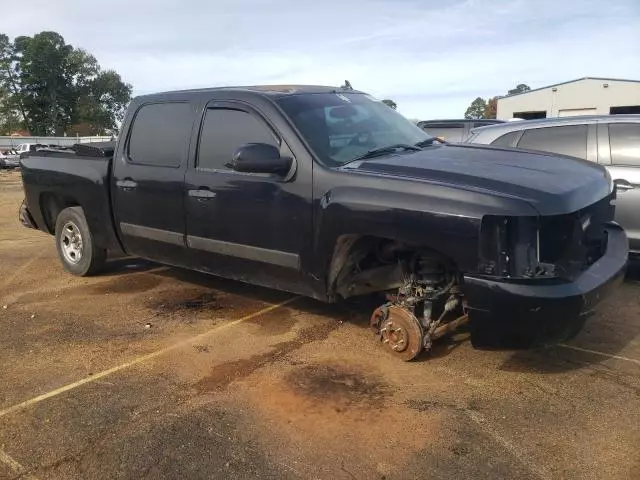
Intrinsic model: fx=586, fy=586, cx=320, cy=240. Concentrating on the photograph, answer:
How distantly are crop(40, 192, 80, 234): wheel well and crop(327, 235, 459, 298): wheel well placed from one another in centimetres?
371

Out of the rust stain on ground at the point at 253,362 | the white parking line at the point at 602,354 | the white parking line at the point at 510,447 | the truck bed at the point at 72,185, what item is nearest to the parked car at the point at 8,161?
the truck bed at the point at 72,185

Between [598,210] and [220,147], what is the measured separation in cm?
288

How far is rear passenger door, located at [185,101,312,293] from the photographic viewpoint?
13.9 feet

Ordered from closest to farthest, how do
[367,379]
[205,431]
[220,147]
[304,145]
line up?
[205,431] < [367,379] < [304,145] < [220,147]

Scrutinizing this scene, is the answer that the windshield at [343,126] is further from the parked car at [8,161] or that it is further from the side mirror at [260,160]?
the parked car at [8,161]

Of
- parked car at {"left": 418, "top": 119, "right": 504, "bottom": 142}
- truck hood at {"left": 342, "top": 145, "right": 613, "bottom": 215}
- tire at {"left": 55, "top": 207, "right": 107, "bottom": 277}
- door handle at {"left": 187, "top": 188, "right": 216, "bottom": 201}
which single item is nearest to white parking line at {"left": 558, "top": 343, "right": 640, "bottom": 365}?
truck hood at {"left": 342, "top": 145, "right": 613, "bottom": 215}

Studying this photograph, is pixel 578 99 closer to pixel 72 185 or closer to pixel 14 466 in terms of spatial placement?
pixel 72 185

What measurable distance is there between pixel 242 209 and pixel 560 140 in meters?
3.73

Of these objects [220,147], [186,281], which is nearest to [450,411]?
[220,147]

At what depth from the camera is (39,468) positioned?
115 inches

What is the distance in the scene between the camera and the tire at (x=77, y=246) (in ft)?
20.8

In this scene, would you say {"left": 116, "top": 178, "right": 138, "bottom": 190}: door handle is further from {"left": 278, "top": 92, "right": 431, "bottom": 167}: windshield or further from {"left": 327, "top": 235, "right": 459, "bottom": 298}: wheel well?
{"left": 327, "top": 235, "right": 459, "bottom": 298}: wheel well

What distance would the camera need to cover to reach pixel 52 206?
22.6 ft

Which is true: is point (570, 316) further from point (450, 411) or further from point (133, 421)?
point (133, 421)
